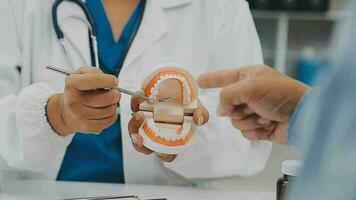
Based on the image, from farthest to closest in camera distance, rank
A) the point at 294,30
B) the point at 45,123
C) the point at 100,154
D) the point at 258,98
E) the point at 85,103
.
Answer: the point at 294,30
the point at 100,154
the point at 45,123
the point at 85,103
the point at 258,98

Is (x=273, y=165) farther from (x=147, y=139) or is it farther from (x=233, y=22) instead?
(x=147, y=139)

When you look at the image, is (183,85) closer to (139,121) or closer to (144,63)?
(139,121)

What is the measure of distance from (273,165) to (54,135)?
2.29ft

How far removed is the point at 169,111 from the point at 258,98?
0.20 meters

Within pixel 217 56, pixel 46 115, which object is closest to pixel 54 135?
pixel 46 115

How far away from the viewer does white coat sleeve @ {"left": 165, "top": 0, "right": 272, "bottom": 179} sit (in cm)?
117

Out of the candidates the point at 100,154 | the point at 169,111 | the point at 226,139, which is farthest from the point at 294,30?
the point at 169,111

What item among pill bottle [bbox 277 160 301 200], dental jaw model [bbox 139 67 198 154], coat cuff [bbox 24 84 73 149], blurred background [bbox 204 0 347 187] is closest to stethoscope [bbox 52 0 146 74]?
coat cuff [bbox 24 84 73 149]

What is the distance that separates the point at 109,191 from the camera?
42.8 inches

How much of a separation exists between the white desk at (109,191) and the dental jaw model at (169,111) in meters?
0.14

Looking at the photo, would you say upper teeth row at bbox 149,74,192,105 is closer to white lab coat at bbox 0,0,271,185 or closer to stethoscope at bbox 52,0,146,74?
white lab coat at bbox 0,0,271,185

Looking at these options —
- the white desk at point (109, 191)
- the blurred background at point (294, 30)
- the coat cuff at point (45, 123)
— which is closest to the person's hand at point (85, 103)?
the coat cuff at point (45, 123)

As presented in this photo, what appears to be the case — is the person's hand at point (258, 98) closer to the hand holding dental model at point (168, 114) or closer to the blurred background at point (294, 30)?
the hand holding dental model at point (168, 114)

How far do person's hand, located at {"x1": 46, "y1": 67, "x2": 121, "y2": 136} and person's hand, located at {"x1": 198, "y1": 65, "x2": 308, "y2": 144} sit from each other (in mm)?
155
